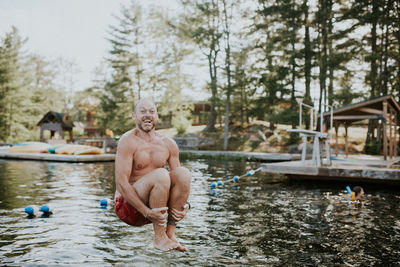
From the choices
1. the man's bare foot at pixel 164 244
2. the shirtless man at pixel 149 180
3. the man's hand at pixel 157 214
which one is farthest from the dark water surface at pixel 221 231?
the man's hand at pixel 157 214

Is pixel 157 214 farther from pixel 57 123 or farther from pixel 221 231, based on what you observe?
pixel 57 123

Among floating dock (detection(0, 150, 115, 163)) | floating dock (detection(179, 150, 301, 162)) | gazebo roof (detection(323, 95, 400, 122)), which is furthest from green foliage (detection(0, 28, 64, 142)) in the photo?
gazebo roof (detection(323, 95, 400, 122))

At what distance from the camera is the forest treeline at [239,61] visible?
29.4 metres

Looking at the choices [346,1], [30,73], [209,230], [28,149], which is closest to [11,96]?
[30,73]

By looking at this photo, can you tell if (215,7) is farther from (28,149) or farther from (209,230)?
(209,230)

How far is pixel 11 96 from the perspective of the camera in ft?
138

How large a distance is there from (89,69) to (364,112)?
45.0 metres

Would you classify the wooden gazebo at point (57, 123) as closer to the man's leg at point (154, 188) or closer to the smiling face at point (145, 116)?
the smiling face at point (145, 116)

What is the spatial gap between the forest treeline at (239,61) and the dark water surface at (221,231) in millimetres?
20137

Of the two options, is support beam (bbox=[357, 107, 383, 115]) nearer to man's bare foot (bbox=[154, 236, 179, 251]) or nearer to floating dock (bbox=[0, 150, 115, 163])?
floating dock (bbox=[0, 150, 115, 163])

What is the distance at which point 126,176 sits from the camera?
3238 millimetres

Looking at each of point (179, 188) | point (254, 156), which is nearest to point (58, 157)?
point (254, 156)

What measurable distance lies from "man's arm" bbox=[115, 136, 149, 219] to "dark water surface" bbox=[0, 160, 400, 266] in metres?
2.97

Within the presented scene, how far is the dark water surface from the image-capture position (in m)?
5.96
